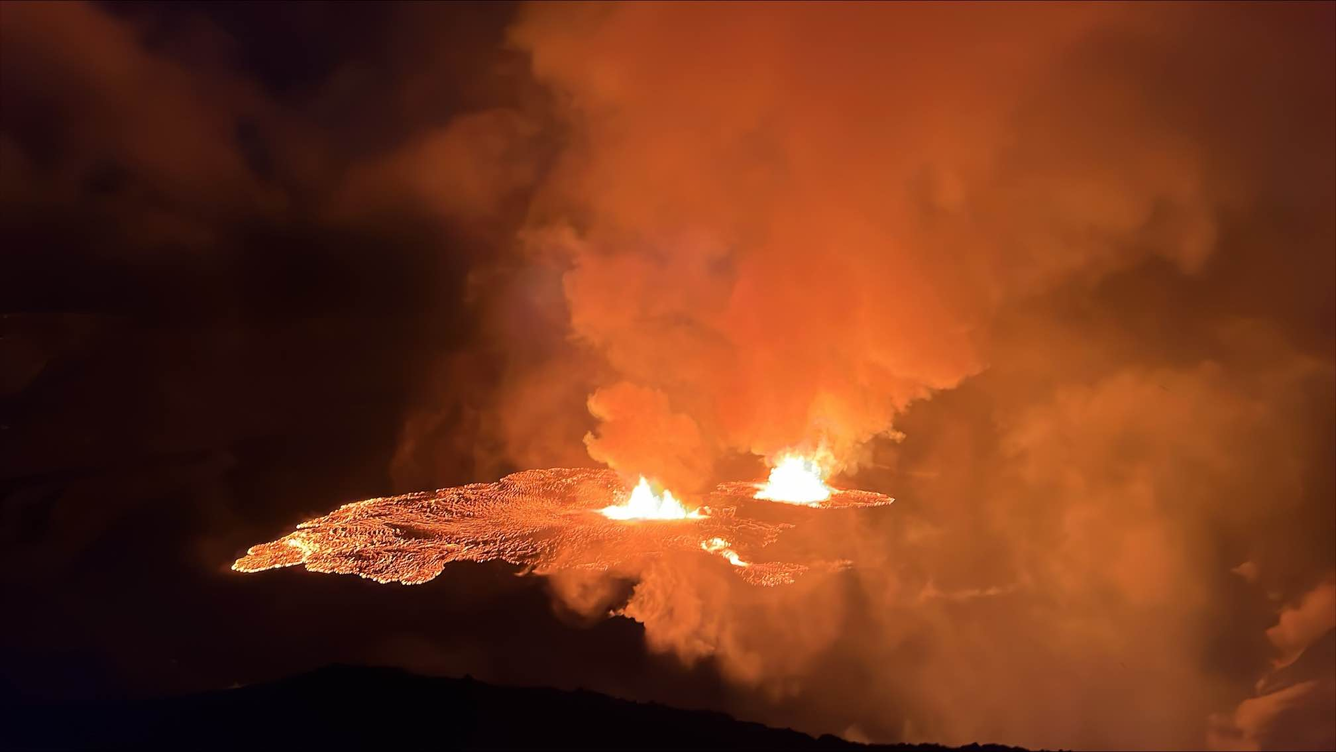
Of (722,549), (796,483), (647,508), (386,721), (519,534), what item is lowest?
(386,721)

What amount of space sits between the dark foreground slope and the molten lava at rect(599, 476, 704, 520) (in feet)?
27.4

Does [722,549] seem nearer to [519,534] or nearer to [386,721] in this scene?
[519,534]

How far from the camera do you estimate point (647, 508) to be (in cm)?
1753

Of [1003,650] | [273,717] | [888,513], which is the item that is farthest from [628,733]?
[888,513]

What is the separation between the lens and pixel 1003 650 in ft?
37.4

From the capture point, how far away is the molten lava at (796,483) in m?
18.2

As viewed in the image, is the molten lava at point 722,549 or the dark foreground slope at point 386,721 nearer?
the dark foreground slope at point 386,721

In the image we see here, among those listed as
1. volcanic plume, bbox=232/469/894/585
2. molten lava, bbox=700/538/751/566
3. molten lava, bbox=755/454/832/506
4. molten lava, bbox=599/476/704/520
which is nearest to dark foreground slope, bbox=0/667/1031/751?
volcanic plume, bbox=232/469/894/585

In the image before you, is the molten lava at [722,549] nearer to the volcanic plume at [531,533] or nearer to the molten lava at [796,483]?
the volcanic plume at [531,533]

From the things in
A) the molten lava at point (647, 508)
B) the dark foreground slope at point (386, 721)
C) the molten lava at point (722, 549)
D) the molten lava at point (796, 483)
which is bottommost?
the dark foreground slope at point (386, 721)

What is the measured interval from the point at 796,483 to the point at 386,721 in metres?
12.9

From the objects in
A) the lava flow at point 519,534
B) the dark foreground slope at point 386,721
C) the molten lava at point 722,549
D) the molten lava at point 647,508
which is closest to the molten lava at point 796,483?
the lava flow at point 519,534

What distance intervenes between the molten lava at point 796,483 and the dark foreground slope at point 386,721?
33.3 feet

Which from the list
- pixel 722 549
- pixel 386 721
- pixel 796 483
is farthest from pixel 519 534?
pixel 386 721
